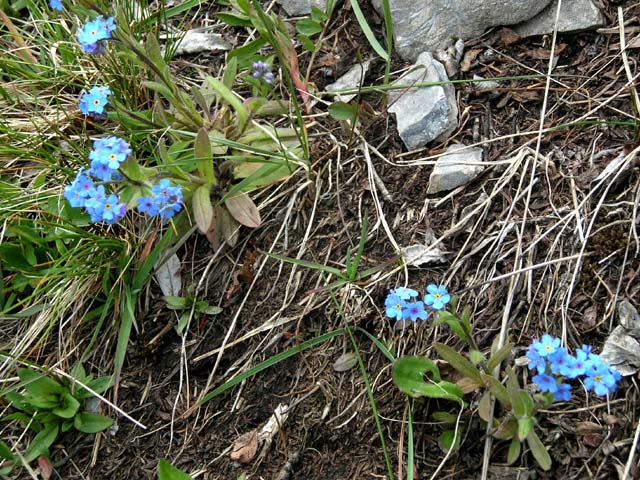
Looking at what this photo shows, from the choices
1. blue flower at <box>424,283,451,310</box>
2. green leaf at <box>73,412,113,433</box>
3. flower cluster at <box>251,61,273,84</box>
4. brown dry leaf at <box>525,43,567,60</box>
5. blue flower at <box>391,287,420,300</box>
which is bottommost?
green leaf at <box>73,412,113,433</box>

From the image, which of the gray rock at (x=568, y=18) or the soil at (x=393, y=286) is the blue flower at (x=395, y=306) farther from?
the gray rock at (x=568, y=18)

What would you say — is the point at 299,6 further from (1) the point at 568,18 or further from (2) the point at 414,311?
(2) the point at 414,311

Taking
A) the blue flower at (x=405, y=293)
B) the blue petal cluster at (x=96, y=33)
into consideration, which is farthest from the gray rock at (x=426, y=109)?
the blue petal cluster at (x=96, y=33)

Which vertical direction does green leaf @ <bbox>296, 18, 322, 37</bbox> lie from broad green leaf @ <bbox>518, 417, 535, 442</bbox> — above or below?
above

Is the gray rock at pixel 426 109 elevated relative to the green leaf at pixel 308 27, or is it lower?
lower

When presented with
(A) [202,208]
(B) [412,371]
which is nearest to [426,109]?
(A) [202,208]

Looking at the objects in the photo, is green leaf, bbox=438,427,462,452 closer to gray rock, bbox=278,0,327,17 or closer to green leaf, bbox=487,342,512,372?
green leaf, bbox=487,342,512,372

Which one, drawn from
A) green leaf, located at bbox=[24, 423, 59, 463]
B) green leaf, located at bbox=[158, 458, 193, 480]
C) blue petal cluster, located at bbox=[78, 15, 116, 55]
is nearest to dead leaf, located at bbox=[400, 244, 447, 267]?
Answer: green leaf, located at bbox=[158, 458, 193, 480]
